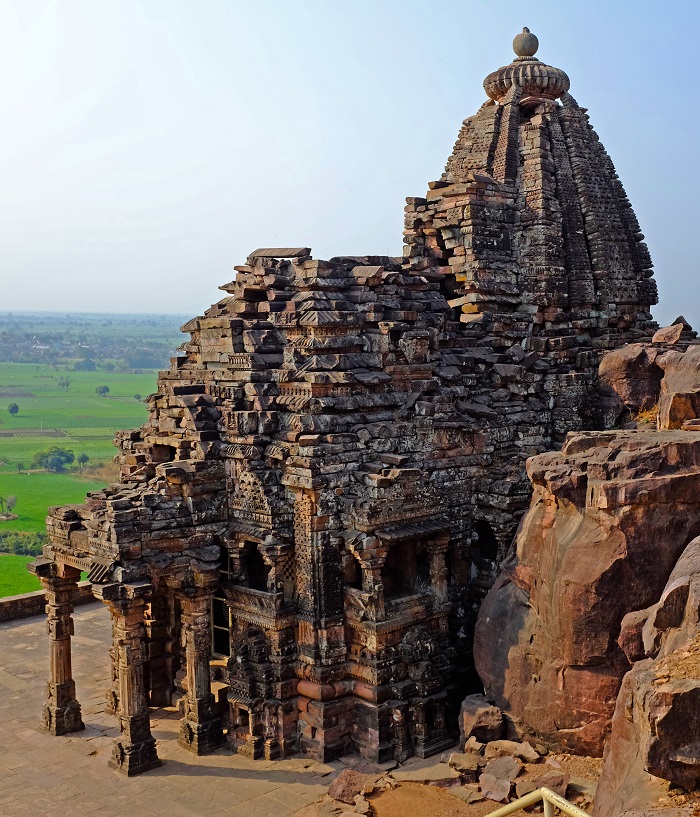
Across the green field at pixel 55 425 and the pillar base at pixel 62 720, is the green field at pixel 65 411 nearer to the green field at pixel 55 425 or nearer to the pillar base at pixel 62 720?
the green field at pixel 55 425

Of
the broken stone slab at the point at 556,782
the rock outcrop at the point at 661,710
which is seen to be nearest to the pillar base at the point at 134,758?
the broken stone slab at the point at 556,782

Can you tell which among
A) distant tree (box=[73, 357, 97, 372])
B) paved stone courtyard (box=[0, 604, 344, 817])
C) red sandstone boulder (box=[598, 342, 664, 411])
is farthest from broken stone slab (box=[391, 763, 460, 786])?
distant tree (box=[73, 357, 97, 372])

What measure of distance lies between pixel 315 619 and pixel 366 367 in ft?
13.5

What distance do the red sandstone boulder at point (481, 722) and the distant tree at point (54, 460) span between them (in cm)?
5720

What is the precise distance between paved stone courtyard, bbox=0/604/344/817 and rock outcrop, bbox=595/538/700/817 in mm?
5413

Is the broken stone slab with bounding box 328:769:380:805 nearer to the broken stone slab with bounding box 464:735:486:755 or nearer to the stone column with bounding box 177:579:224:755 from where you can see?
the broken stone slab with bounding box 464:735:486:755

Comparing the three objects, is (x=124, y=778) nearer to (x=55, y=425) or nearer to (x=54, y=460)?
(x=54, y=460)

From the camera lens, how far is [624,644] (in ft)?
38.1

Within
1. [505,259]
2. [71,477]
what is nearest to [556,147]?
[505,259]

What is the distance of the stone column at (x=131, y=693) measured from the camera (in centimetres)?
1467

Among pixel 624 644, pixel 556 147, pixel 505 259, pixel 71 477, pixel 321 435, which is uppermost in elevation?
pixel 556 147

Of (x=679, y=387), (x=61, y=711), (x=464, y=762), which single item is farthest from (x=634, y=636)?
(x=61, y=711)

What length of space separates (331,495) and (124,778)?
5246 mm

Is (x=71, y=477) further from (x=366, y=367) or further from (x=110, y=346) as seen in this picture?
(x=110, y=346)
